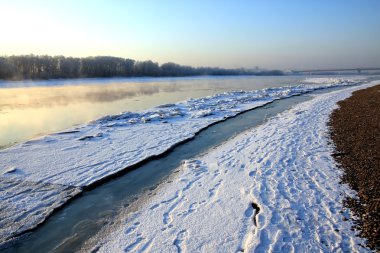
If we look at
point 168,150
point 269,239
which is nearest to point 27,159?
point 168,150

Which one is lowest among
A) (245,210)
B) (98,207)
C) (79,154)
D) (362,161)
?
(98,207)

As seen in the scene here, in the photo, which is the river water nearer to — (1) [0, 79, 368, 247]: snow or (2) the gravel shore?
(1) [0, 79, 368, 247]: snow

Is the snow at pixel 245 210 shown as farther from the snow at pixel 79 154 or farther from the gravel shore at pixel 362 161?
the snow at pixel 79 154

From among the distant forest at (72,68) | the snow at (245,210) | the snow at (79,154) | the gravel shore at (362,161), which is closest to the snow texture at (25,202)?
the snow at (79,154)

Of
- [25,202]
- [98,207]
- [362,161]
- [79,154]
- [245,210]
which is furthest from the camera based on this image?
[79,154]

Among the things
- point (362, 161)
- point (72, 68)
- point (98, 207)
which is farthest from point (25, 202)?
point (72, 68)

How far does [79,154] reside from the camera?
11.1 meters

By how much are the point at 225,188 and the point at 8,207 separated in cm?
512

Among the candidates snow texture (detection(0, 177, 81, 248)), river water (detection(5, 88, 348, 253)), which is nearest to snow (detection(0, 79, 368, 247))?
snow texture (detection(0, 177, 81, 248))

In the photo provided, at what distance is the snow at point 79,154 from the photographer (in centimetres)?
730

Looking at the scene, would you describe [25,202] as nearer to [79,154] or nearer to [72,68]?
[79,154]

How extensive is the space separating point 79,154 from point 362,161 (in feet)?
30.6

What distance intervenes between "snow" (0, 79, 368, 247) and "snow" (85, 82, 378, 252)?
2043mm

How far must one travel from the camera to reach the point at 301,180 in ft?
25.7
